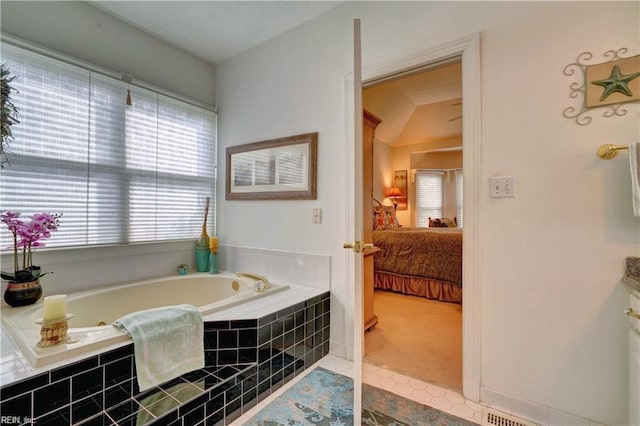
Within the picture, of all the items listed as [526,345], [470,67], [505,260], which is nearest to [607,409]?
[526,345]

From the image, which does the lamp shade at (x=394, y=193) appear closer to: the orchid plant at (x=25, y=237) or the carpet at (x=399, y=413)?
the carpet at (x=399, y=413)

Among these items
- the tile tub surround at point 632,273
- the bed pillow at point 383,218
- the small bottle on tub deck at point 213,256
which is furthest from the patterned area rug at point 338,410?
the bed pillow at point 383,218

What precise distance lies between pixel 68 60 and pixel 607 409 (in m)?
3.70

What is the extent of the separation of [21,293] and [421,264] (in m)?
3.62

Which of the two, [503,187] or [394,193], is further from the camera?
[394,193]

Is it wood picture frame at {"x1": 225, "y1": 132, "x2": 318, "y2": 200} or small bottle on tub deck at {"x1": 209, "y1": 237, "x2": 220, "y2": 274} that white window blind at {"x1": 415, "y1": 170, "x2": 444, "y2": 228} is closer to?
wood picture frame at {"x1": 225, "y1": 132, "x2": 318, "y2": 200}

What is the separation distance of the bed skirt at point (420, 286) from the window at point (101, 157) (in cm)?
253

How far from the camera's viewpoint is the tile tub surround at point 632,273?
1164 millimetres

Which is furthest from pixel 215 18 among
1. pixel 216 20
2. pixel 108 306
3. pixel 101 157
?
pixel 108 306

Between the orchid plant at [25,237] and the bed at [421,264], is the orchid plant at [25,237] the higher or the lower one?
the higher one

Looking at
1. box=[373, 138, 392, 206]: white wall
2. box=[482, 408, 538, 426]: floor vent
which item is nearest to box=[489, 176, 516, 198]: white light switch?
box=[482, 408, 538, 426]: floor vent

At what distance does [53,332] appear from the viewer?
1210mm

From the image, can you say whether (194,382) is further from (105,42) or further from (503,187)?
(105,42)

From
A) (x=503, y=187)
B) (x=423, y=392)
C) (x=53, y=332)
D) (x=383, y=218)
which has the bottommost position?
(x=423, y=392)
